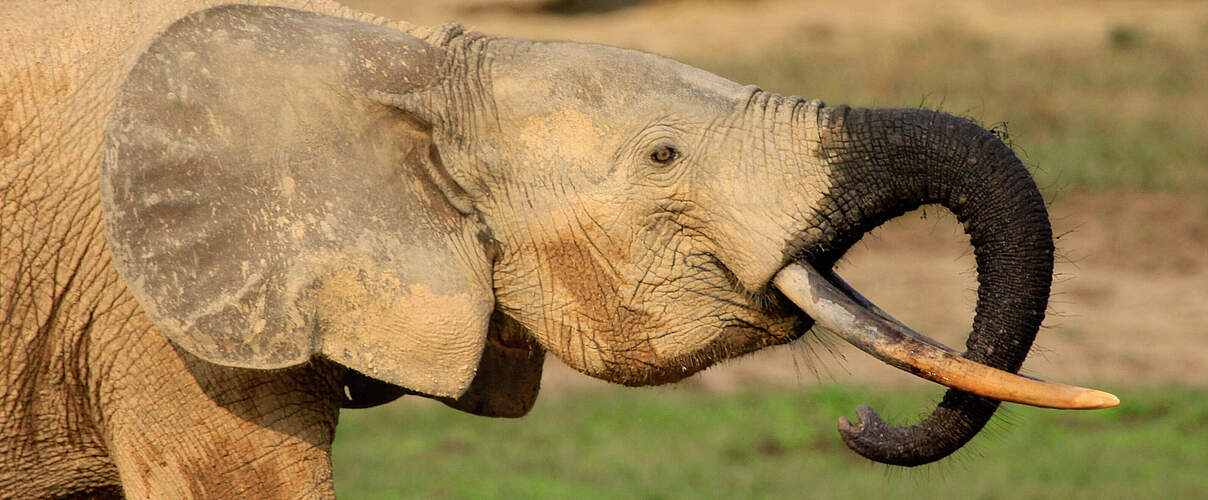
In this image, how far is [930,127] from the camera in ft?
10.3

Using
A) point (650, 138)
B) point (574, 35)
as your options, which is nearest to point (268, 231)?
point (650, 138)

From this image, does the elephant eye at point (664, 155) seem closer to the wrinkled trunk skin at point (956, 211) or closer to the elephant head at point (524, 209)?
the elephant head at point (524, 209)

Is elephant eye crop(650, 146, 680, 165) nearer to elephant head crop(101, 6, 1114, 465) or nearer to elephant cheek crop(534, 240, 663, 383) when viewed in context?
elephant head crop(101, 6, 1114, 465)

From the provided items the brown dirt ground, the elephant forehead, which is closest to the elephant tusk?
the elephant forehead

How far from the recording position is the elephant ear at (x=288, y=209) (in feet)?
10.0

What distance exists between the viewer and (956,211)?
10.2ft

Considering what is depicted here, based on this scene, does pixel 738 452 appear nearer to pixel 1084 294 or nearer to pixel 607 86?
pixel 1084 294

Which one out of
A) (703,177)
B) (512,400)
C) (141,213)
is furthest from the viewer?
(512,400)

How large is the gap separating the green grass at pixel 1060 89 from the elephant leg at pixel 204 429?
9728mm

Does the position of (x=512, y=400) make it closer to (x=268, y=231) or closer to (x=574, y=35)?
(x=268, y=231)

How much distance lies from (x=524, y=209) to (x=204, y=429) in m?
0.82

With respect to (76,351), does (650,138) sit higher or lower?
higher

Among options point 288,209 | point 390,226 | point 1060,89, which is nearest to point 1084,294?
point 1060,89

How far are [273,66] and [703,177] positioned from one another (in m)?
0.91
